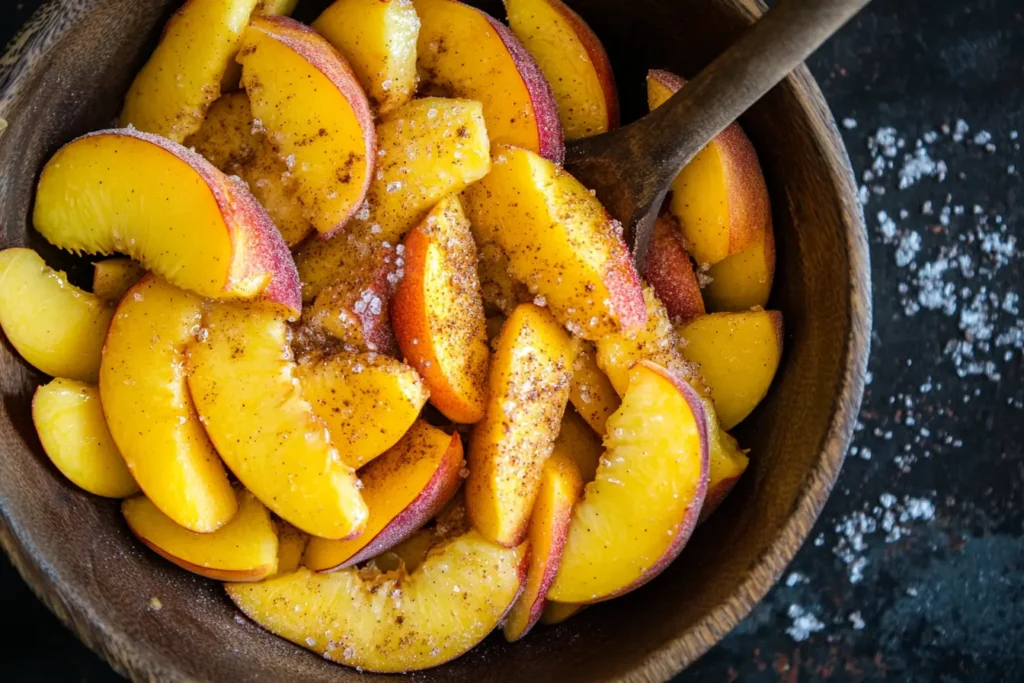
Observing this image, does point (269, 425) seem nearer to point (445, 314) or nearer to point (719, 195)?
point (445, 314)

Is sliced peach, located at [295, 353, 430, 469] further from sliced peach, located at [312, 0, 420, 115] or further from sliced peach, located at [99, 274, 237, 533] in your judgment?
sliced peach, located at [312, 0, 420, 115]

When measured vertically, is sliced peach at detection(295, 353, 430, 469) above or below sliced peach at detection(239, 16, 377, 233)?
below

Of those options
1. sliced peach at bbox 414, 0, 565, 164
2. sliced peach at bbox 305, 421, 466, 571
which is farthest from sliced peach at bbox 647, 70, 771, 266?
sliced peach at bbox 305, 421, 466, 571

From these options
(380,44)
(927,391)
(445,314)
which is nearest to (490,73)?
(380,44)

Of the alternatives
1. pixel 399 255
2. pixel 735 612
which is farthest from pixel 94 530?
pixel 735 612

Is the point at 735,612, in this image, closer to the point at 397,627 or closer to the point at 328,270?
the point at 397,627

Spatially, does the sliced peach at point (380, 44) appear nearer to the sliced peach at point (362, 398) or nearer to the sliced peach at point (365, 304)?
the sliced peach at point (365, 304)

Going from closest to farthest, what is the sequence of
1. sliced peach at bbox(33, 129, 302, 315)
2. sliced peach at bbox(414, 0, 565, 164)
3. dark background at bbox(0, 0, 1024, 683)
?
1. sliced peach at bbox(33, 129, 302, 315)
2. sliced peach at bbox(414, 0, 565, 164)
3. dark background at bbox(0, 0, 1024, 683)
